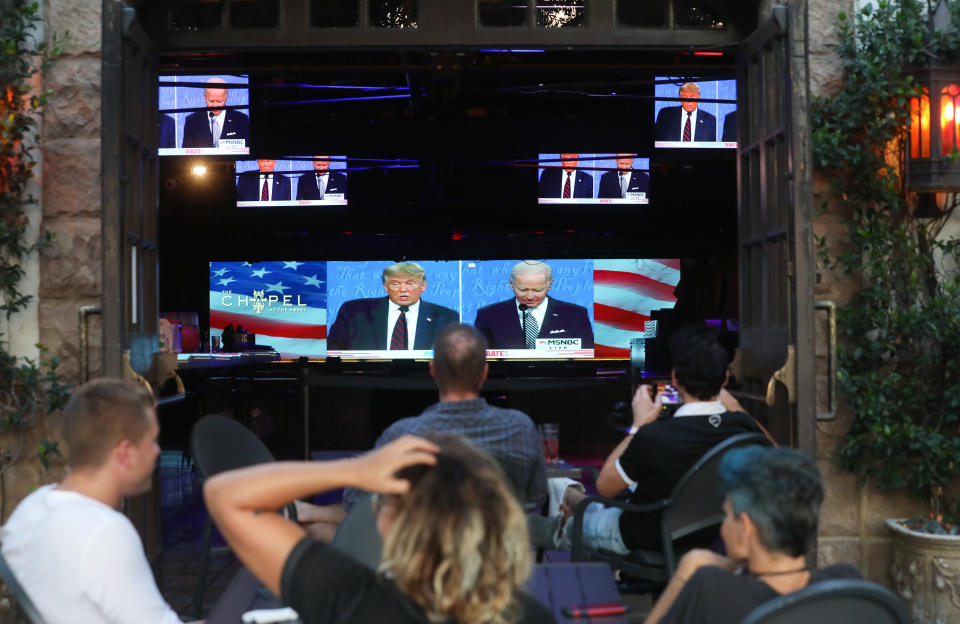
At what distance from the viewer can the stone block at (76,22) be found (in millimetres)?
4570

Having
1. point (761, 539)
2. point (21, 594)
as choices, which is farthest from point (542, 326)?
point (21, 594)

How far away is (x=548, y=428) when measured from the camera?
4387mm

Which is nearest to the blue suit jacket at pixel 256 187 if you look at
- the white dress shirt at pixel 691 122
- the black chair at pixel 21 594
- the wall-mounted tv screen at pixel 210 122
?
the wall-mounted tv screen at pixel 210 122

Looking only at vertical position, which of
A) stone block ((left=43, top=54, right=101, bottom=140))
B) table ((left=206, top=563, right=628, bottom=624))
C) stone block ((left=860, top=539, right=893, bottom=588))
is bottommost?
stone block ((left=860, top=539, right=893, bottom=588))

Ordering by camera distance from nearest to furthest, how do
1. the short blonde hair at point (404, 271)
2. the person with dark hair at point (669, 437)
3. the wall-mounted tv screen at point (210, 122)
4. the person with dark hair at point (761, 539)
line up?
the person with dark hair at point (761, 539) → the person with dark hair at point (669, 437) → the wall-mounted tv screen at point (210, 122) → the short blonde hair at point (404, 271)

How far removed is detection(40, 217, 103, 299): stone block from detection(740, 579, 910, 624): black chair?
3.67m

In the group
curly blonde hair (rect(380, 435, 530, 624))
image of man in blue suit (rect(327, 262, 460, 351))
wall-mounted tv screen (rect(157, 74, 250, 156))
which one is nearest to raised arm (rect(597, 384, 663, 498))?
curly blonde hair (rect(380, 435, 530, 624))

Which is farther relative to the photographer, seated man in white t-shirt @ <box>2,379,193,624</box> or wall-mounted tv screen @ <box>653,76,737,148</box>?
wall-mounted tv screen @ <box>653,76,737,148</box>

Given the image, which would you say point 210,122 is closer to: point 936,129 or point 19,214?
point 19,214

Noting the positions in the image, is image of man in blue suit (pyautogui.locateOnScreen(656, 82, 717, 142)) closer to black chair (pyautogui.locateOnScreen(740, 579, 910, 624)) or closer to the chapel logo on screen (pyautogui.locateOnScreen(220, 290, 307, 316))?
the chapel logo on screen (pyautogui.locateOnScreen(220, 290, 307, 316))

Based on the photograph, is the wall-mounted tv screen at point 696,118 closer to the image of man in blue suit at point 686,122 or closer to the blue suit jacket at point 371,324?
the image of man in blue suit at point 686,122

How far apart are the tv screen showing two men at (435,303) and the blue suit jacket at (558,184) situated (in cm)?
230

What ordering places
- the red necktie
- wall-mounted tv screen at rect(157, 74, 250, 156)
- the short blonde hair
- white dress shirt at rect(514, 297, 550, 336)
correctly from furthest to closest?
the short blonde hair < white dress shirt at rect(514, 297, 550, 336) < the red necktie < wall-mounted tv screen at rect(157, 74, 250, 156)

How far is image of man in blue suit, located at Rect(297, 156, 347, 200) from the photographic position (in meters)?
10.5
